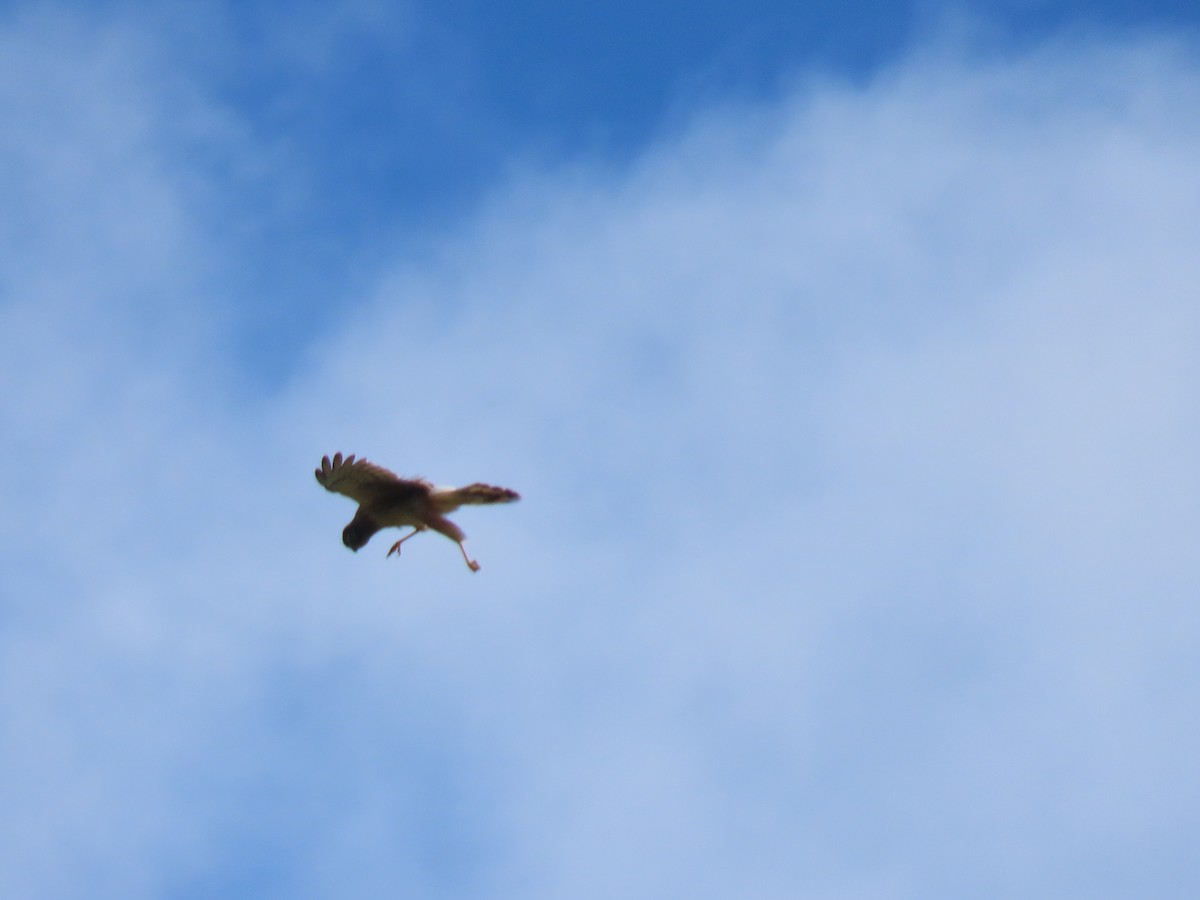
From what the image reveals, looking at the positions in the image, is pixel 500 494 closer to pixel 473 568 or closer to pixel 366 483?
pixel 473 568

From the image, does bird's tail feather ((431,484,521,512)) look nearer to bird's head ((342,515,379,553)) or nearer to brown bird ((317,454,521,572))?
brown bird ((317,454,521,572))

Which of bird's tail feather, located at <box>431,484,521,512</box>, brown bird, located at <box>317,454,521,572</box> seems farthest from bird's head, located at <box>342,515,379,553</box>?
bird's tail feather, located at <box>431,484,521,512</box>

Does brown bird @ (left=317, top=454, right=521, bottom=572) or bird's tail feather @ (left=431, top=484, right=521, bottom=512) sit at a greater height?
brown bird @ (left=317, top=454, right=521, bottom=572)

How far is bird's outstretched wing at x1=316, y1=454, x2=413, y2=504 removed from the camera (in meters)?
20.5

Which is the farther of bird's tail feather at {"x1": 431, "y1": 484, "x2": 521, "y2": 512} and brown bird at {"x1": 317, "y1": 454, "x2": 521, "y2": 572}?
brown bird at {"x1": 317, "y1": 454, "x2": 521, "y2": 572}

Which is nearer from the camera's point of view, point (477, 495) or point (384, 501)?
point (477, 495)

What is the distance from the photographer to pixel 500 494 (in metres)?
18.8

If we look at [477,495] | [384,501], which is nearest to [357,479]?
[384,501]

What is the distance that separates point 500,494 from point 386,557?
2937 mm

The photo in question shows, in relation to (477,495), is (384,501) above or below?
above

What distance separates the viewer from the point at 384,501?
68.4ft

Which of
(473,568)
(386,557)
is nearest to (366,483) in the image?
(386,557)

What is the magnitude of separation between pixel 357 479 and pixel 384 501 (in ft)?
2.06

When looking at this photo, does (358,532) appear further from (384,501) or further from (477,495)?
(477,495)
